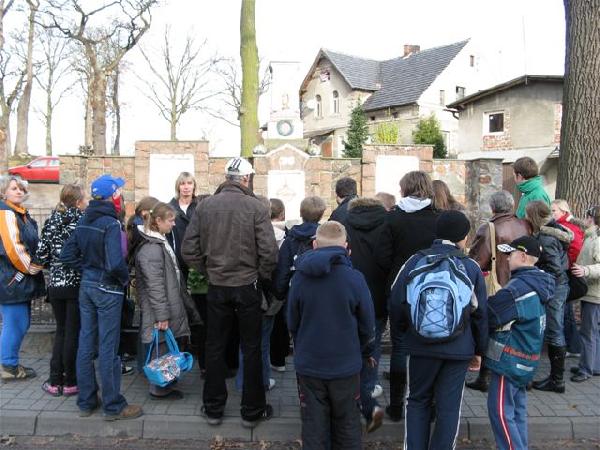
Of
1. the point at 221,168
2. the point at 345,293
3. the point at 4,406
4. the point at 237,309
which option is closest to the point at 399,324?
the point at 345,293

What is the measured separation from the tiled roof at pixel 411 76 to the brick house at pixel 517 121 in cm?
972

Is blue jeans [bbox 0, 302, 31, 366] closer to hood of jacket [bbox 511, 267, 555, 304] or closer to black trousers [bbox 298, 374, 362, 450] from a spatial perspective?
black trousers [bbox 298, 374, 362, 450]

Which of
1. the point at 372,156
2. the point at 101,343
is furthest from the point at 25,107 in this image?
the point at 101,343

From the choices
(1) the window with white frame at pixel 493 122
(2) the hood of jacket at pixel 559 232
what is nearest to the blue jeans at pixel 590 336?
(2) the hood of jacket at pixel 559 232

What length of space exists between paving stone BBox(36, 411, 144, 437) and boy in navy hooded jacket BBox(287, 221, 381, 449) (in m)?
1.57

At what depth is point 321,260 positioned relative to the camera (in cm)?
334

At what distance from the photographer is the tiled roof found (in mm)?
37625

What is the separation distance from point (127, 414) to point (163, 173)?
313 inches

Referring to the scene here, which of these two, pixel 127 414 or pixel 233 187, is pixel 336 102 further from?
pixel 127 414

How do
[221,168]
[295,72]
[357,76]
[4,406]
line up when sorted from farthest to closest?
[357,76], [295,72], [221,168], [4,406]

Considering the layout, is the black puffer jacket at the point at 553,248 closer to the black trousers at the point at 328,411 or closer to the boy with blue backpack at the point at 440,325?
the boy with blue backpack at the point at 440,325

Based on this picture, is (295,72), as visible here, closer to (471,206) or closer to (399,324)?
(471,206)

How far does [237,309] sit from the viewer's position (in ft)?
13.9

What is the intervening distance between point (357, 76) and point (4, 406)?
130 ft
